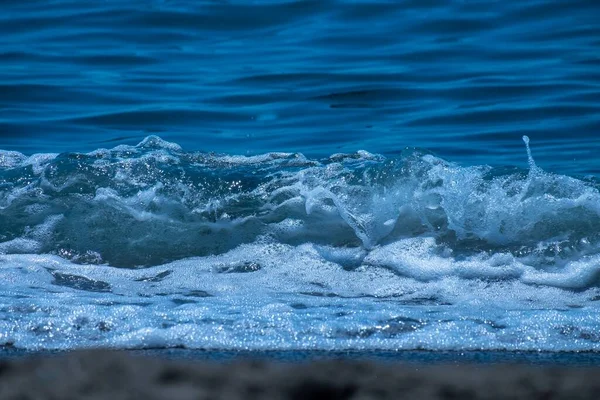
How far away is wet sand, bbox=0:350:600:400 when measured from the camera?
128 centimetres

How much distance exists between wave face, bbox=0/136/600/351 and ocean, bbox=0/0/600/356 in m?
0.01

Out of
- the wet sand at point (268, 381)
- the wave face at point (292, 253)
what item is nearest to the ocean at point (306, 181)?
the wave face at point (292, 253)

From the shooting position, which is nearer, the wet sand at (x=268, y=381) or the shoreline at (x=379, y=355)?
the wet sand at (x=268, y=381)

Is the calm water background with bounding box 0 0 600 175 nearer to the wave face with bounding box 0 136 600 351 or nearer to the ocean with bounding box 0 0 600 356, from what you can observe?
the ocean with bounding box 0 0 600 356

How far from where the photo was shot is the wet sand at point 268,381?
1283 mm

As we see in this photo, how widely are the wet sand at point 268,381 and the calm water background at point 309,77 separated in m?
4.32

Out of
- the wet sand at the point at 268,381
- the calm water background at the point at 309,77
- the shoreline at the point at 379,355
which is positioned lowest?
the shoreline at the point at 379,355

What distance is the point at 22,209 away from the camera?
4457 millimetres

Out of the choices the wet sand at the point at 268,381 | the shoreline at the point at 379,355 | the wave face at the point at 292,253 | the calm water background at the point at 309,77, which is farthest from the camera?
the calm water background at the point at 309,77

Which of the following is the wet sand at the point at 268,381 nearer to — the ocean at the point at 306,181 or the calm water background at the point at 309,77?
the ocean at the point at 306,181

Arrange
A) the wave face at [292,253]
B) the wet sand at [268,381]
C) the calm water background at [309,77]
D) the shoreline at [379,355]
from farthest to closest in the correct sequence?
the calm water background at [309,77], the wave face at [292,253], the shoreline at [379,355], the wet sand at [268,381]

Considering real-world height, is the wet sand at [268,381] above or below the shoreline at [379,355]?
above

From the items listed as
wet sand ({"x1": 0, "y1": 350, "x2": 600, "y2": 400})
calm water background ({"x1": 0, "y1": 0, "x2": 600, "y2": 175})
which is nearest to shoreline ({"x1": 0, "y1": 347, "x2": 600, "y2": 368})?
wet sand ({"x1": 0, "y1": 350, "x2": 600, "y2": 400})

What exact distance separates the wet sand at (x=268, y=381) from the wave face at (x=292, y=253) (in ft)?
4.92
